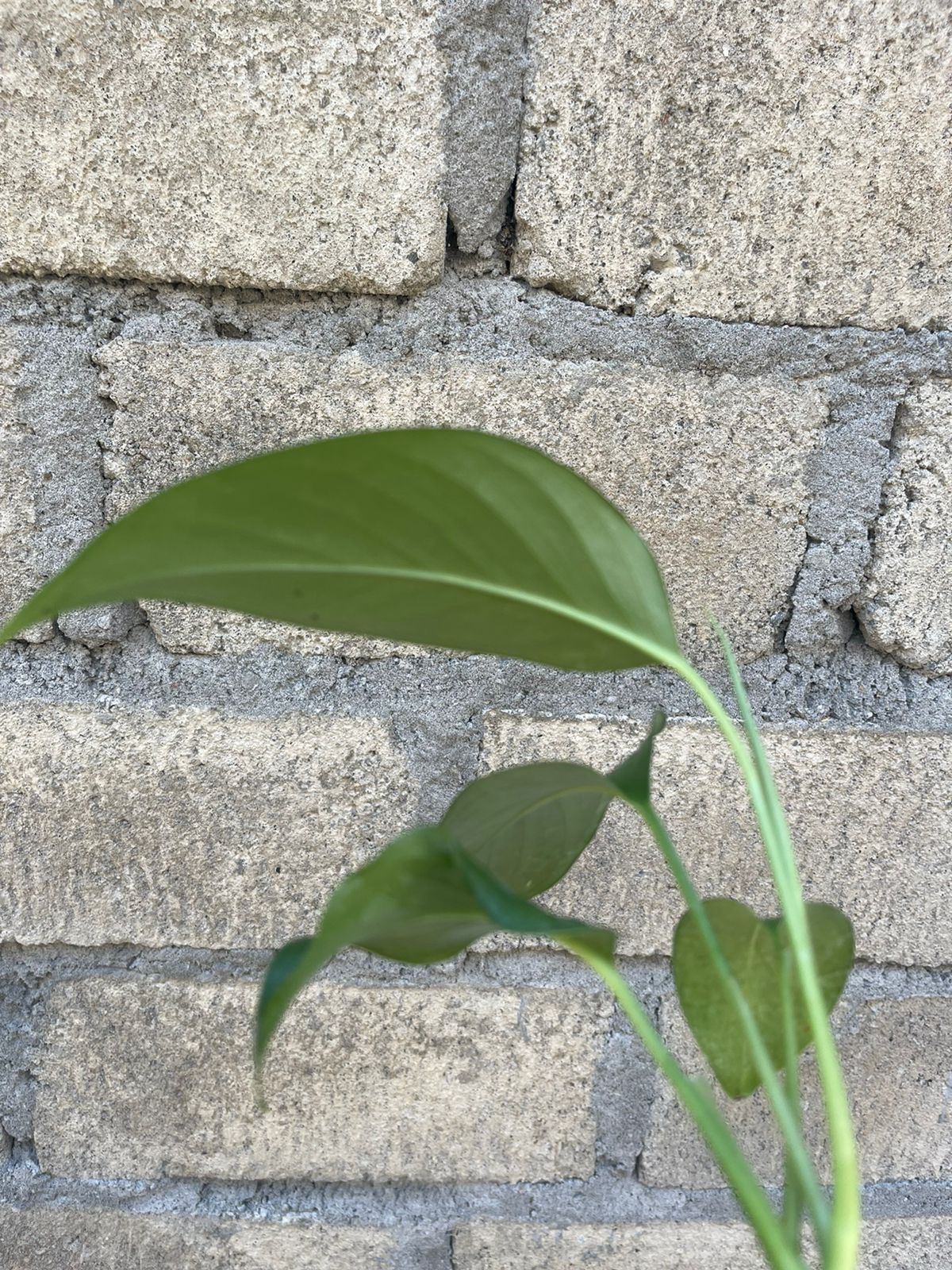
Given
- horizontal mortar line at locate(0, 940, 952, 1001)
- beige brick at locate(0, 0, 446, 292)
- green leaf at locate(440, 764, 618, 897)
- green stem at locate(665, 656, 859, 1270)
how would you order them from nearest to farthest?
1. green stem at locate(665, 656, 859, 1270)
2. green leaf at locate(440, 764, 618, 897)
3. beige brick at locate(0, 0, 446, 292)
4. horizontal mortar line at locate(0, 940, 952, 1001)

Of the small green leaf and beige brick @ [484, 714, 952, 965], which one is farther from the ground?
the small green leaf

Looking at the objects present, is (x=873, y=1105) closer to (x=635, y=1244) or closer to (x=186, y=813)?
(x=635, y=1244)

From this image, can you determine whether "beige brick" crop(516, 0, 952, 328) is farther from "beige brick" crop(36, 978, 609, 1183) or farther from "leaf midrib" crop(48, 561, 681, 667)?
"beige brick" crop(36, 978, 609, 1183)

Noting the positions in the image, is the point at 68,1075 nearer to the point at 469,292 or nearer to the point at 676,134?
the point at 469,292

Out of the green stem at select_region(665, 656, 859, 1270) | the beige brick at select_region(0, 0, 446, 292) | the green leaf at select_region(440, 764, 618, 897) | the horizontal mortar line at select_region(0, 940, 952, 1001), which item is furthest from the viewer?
the horizontal mortar line at select_region(0, 940, 952, 1001)

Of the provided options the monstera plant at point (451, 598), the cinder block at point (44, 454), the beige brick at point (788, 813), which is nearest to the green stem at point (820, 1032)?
the monstera plant at point (451, 598)

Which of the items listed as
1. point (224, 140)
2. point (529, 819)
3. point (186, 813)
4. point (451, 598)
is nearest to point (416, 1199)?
point (186, 813)

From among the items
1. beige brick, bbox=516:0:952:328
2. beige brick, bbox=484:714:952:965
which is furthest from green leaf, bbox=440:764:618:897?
beige brick, bbox=516:0:952:328

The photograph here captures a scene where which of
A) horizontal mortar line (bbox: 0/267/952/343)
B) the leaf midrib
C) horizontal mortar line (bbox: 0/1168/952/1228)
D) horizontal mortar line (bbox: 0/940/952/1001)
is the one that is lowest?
horizontal mortar line (bbox: 0/1168/952/1228)

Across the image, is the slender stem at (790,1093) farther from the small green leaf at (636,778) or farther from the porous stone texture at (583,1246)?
the porous stone texture at (583,1246)
